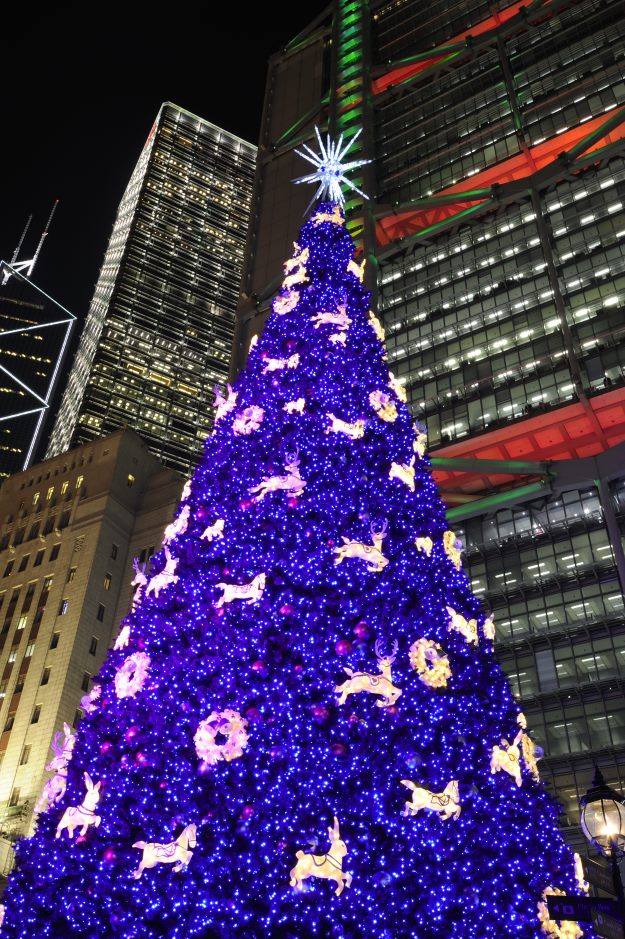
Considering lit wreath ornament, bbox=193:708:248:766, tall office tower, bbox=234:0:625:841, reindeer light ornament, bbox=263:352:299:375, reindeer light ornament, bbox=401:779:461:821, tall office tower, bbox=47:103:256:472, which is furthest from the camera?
tall office tower, bbox=47:103:256:472

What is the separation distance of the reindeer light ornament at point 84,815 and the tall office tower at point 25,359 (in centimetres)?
13158

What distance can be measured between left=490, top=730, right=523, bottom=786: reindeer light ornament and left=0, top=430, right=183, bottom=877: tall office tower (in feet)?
139

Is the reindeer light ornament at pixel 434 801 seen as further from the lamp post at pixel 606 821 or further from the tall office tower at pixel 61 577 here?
the tall office tower at pixel 61 577

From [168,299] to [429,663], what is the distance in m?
146

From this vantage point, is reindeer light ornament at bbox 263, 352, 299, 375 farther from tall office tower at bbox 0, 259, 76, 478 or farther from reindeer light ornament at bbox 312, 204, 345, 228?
tall office tower at bbox 0, 259, 76, 478

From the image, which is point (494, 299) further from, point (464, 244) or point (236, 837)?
point (236, 837)

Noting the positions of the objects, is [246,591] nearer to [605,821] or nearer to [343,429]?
[343,429]

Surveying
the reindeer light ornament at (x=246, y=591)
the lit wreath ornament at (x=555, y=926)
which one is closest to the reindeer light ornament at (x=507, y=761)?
the lit wreath ornament at (x=555, y=926)

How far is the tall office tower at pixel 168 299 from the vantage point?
437 ft

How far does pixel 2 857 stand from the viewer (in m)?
40.2

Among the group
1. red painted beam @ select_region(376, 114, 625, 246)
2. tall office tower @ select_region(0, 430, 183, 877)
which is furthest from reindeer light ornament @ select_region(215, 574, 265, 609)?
red painted beam @ select_region(376, 114, 625, 246)

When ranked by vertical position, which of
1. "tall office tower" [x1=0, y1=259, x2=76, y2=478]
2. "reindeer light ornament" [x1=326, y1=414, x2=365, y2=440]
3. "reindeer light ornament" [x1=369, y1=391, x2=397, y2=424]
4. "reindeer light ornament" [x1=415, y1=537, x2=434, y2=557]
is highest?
"tall office tower" [x1=0, y1=259, x2=76, y2=478]

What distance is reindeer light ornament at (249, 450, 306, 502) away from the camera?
13562mm

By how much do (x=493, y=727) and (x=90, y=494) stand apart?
57.1m
